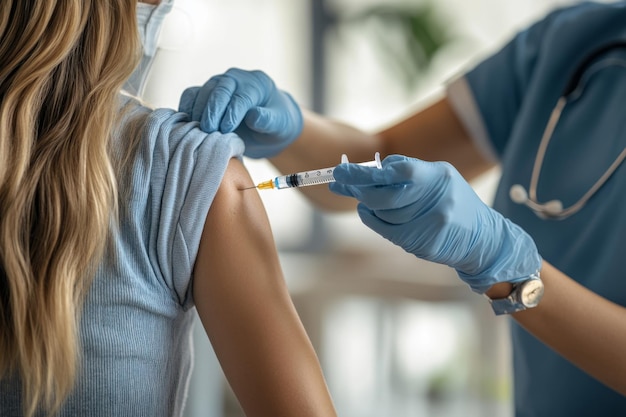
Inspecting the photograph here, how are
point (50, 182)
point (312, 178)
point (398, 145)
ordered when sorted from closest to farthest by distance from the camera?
point (50, 182)
point (312, 178)
point (398, 145)

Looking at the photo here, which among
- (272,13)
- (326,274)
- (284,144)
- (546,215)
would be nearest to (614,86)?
Answer: (546,215)

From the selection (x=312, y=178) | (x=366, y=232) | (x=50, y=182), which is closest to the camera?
(x=50, y=182)

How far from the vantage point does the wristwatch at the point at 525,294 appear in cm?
107

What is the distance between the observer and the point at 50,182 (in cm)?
90

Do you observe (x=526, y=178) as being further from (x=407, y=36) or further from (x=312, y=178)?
(x=407, y=36)

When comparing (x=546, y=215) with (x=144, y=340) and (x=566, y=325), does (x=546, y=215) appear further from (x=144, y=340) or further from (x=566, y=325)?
(x=144, y=340)

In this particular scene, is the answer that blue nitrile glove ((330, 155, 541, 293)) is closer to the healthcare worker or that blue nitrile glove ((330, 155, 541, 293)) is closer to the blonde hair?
the healthcare worker

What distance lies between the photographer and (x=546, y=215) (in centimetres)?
137

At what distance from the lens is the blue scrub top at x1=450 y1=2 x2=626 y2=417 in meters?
1.28

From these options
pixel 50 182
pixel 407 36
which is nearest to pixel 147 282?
pixel 50 182

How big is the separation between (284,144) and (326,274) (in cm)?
181

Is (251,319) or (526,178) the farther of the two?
(526,178)

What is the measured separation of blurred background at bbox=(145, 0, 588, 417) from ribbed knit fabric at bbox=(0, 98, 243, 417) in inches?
72.1

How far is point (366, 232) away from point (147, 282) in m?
2.39
